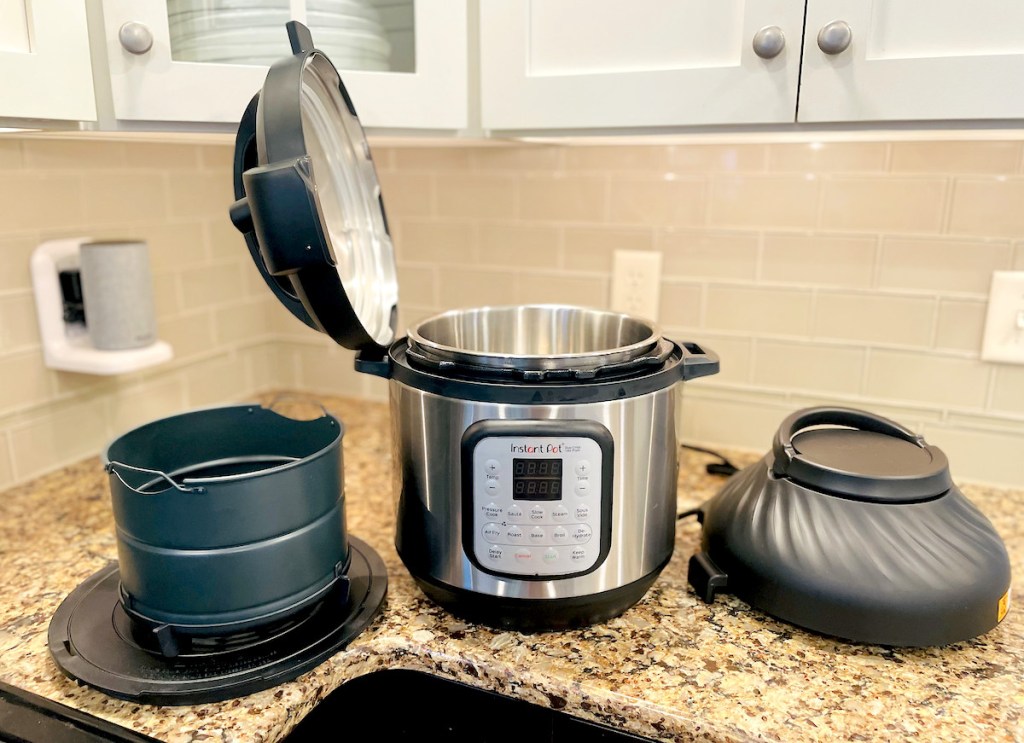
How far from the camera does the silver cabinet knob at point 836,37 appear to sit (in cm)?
74

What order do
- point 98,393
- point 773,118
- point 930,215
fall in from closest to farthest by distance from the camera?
point 773,118 → point 930,215 → point 98,393

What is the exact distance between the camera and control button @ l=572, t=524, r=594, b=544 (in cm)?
71

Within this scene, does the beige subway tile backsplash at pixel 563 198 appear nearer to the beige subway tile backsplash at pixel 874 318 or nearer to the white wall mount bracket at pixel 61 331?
the beige subway tile backsplash at pixel 874 318

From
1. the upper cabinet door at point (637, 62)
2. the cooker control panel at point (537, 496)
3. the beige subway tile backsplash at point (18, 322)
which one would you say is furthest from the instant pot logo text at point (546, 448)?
the beige subway tile backsplash at point (18, 322)

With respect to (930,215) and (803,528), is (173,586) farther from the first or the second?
(930,215)

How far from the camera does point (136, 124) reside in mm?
824

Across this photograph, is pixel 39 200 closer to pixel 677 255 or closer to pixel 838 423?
pixel 677 255

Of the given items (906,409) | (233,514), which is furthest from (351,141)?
(906,409)

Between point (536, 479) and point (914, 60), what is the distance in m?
0.54

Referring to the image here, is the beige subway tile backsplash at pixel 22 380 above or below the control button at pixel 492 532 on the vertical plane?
above

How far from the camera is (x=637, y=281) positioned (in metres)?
1.20

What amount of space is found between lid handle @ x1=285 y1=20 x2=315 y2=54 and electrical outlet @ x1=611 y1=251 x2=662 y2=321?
611 mm

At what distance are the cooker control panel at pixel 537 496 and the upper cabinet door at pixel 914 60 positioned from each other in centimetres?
42

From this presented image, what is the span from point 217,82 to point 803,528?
77 cm
